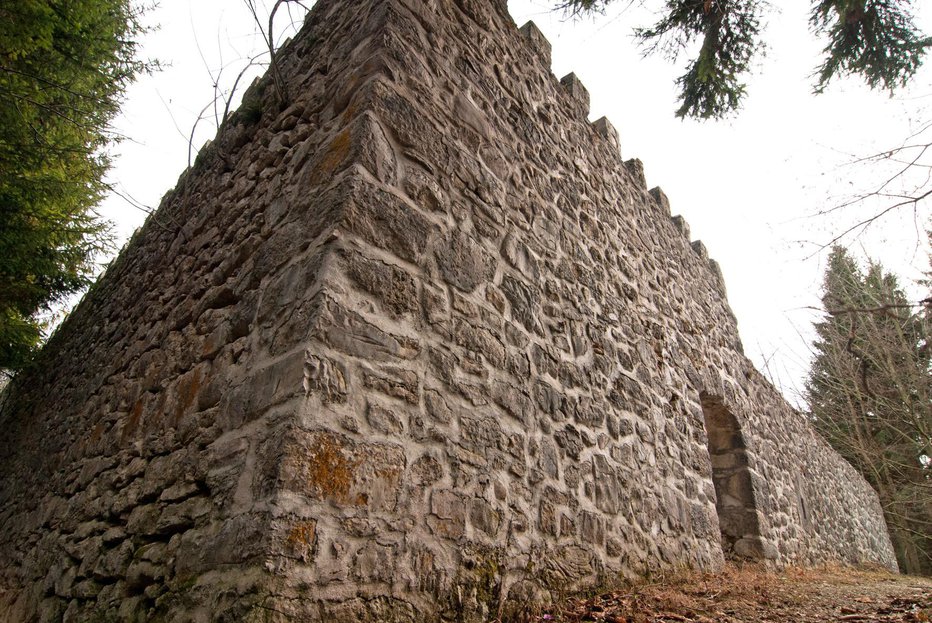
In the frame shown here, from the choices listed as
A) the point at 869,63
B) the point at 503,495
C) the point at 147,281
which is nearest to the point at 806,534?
the point at 869,63

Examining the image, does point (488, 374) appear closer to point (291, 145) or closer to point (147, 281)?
point (291, 145)

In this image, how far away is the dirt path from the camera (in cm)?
259

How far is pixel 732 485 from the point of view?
5.88 m

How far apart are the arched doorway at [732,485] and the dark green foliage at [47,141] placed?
6738 millimetres

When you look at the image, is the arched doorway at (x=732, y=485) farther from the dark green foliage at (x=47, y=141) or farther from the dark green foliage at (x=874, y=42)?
the dark green foliage at (x=47, y=141)

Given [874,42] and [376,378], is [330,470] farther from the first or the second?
[874,42]

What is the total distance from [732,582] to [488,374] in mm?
2768

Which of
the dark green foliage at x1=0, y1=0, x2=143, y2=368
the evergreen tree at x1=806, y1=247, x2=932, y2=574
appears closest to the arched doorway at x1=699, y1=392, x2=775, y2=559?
the evergreen tree at x1=806, y1=247, x2=932, y2=574

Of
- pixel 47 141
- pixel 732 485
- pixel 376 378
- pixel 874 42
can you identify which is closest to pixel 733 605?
pixel 376 378

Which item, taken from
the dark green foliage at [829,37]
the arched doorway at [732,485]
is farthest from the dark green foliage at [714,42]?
the arched doorway at [732,485]

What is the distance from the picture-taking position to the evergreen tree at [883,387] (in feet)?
28.9

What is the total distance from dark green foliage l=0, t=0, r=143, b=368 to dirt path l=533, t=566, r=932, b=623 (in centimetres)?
547

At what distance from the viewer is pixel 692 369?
17.5ft

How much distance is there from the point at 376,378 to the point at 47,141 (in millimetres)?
6285
